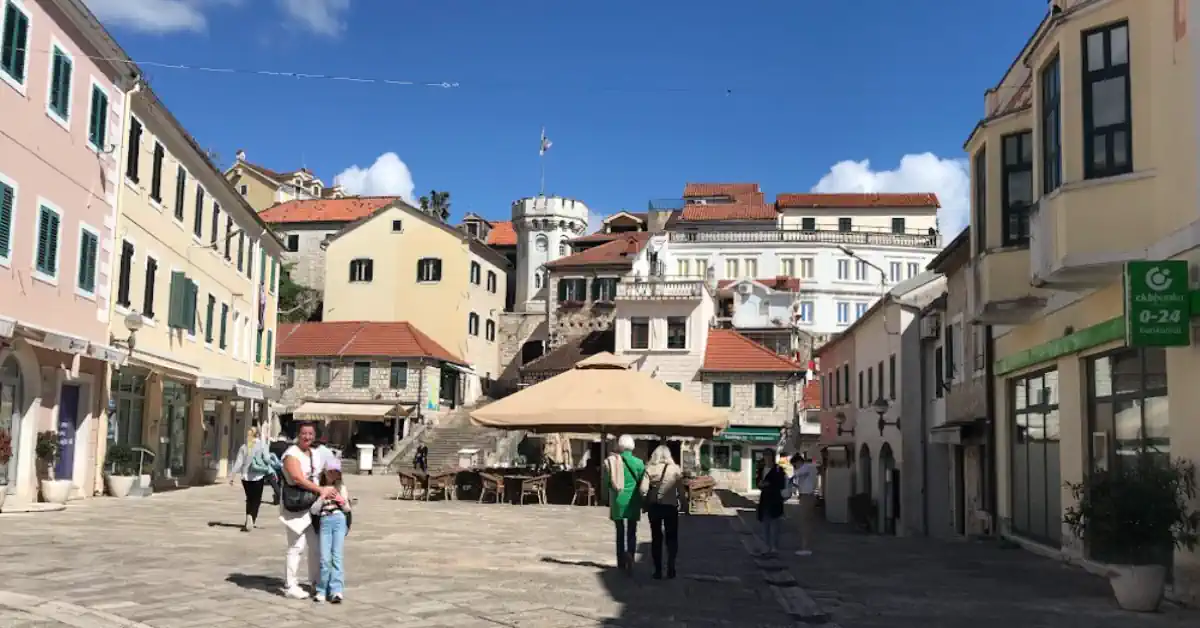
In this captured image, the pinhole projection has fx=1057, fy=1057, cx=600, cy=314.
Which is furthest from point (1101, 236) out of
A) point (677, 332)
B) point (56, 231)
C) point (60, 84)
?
point (677, 332)

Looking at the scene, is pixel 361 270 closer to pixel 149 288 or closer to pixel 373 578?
pixel 149 288

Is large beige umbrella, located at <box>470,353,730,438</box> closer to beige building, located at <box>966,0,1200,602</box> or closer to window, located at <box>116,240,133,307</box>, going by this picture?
beige building, located at <box>966,0,1200,602</box>

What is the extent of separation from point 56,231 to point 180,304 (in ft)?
24.1

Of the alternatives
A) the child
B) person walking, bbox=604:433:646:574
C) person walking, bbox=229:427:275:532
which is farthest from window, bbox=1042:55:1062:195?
person walking, bbox=229:427:275:532

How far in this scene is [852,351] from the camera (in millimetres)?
34688

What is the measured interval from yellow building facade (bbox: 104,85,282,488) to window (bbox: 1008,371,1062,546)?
17.1 m

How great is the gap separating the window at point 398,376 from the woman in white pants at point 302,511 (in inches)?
1807

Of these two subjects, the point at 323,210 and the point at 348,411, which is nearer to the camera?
the point at 348,411

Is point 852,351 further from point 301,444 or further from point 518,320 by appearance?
point 518,320

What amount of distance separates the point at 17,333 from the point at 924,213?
70.1 m

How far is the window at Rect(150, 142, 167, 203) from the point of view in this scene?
24.0 metres

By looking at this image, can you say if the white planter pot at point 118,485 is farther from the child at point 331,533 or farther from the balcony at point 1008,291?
the balcony at point 1008,291

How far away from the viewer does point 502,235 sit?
270 feet

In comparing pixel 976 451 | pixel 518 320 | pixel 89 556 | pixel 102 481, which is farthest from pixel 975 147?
pixel 518 320
